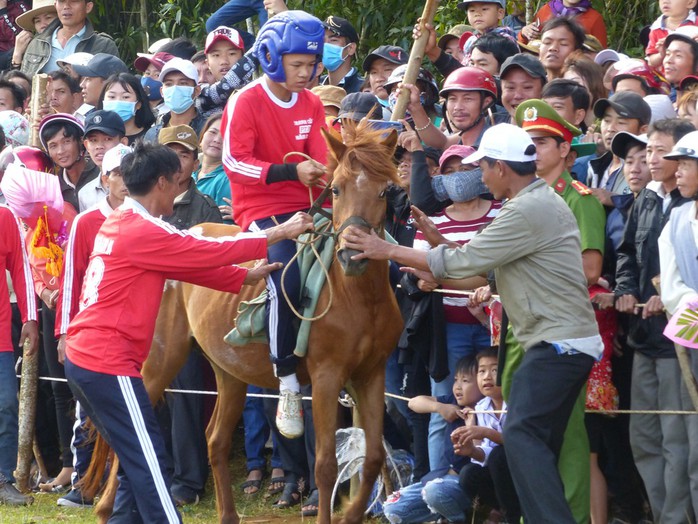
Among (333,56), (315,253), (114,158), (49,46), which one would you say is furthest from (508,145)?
(49,46)

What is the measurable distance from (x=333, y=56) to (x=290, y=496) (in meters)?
4.50

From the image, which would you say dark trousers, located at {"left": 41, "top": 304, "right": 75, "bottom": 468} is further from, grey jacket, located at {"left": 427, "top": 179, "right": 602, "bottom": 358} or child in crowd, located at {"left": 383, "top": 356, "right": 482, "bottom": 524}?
grey jacket, located at {"left": 427, "top": 179, "right": 602, "bottom": 358}

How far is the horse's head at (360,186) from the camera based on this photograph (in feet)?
23.4

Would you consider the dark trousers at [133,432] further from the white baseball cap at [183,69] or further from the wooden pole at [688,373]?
the white baseball cap at [183,69]

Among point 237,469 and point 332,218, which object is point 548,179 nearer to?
point 332,218

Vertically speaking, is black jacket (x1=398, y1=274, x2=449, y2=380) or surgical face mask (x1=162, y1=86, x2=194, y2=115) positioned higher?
surgical face mask (x1=162, y1=86, x2=194, y2=115)

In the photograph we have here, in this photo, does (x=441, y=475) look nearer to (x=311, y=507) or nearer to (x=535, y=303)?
(x=311, y=507)

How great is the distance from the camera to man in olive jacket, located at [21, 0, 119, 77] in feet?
47.8

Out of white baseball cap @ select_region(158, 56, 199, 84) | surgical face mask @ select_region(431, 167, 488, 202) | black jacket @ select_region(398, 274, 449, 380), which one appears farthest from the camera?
white baseball cap @ select_region(158, 56, 199, 84)

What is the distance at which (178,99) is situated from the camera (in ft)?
38.7

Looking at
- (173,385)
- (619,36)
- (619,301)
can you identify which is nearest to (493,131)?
(619,301)

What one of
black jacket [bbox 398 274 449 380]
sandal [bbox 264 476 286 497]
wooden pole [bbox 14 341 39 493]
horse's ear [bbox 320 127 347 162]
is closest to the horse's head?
horse's ear [bbox 320 127 347 162]

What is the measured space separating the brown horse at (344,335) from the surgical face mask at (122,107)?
11.4 feet

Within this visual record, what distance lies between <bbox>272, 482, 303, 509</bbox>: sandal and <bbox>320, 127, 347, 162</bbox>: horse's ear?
3.27 m
